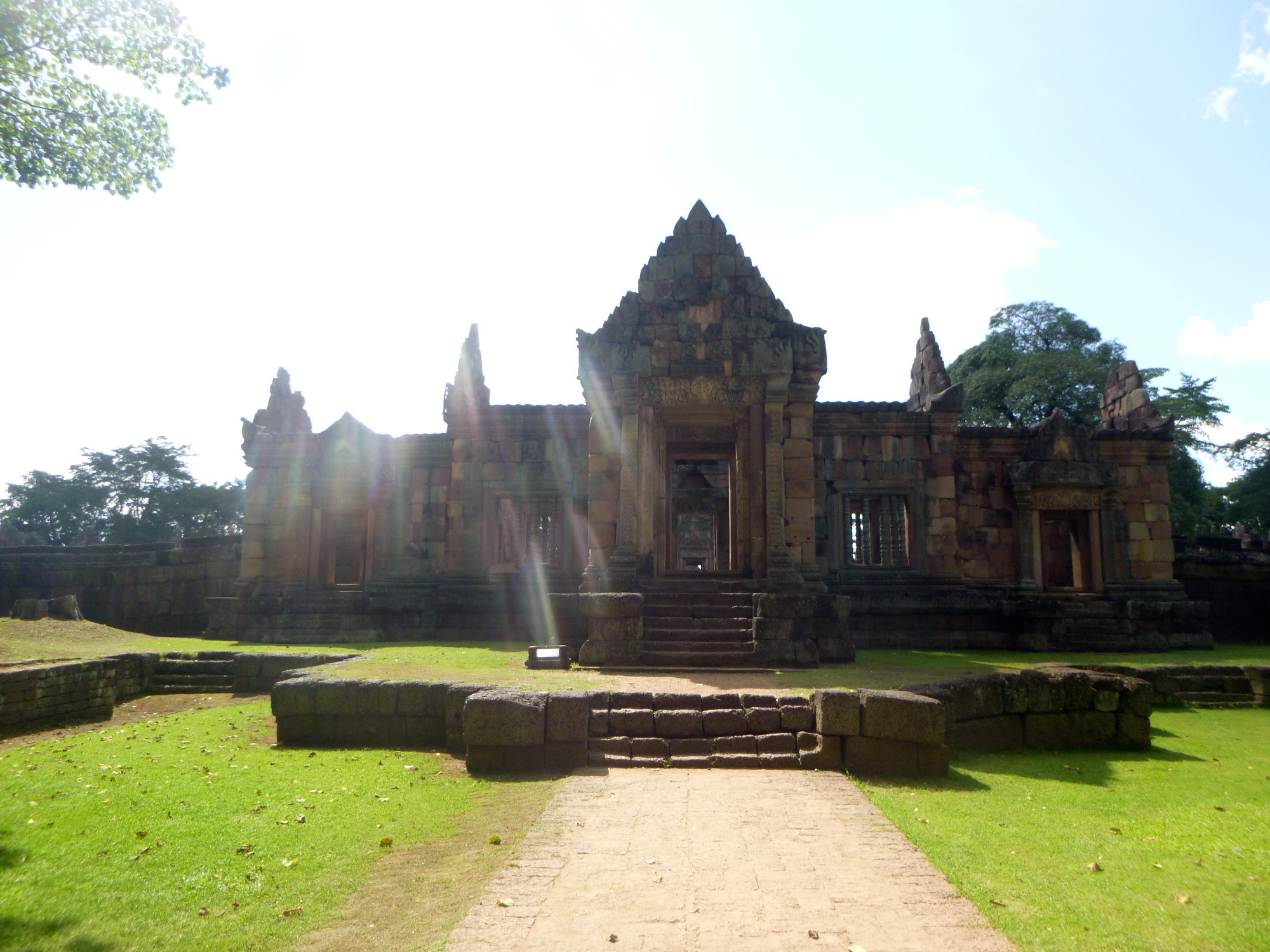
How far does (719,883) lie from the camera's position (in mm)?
4332

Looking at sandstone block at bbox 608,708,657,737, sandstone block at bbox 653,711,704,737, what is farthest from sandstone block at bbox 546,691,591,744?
sandstone block at bbox 653,711,704,737

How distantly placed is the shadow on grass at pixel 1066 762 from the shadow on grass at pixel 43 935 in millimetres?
6770

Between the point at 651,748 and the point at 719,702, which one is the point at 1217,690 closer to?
the point at 719,702

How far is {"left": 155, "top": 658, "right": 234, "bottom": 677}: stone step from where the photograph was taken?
12.6 metres

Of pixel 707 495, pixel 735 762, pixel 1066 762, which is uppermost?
pixel 707 495

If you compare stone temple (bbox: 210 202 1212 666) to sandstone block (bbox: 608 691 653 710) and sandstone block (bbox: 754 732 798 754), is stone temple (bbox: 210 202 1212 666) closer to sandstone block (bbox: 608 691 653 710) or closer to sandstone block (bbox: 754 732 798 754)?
sandstone block (bbox: 608 691 653 710)

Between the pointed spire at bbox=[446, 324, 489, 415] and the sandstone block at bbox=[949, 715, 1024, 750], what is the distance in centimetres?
1248

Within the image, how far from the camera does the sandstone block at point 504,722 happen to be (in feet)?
23.2

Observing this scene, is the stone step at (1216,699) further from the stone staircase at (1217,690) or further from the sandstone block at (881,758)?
the sandstone block at (881,758)

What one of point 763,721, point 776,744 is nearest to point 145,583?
point 763,721

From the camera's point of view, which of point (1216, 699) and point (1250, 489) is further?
point (1250, 489)

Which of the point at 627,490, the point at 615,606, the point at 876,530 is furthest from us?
the point at 876,530

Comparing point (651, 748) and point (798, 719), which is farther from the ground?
point (798, 719)

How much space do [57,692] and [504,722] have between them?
701cm
